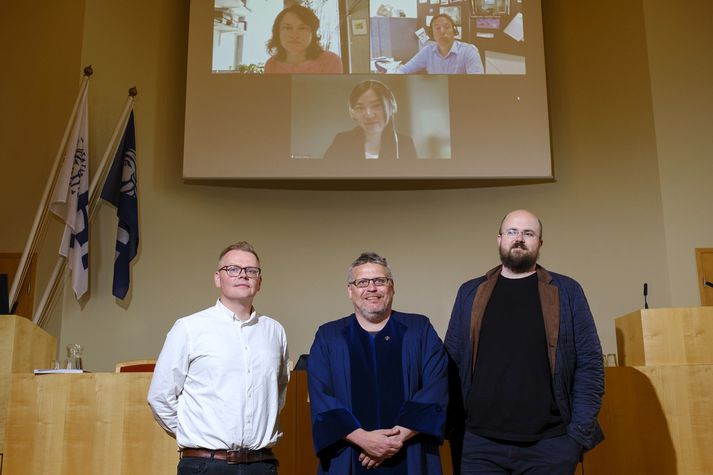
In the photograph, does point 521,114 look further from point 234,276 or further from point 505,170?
point 234,276

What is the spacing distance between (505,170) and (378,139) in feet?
3.59

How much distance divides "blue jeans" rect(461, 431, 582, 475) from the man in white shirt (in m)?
0.79

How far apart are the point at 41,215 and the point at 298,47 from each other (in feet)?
8.44

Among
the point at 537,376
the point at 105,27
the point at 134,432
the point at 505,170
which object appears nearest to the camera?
the point at 537,376

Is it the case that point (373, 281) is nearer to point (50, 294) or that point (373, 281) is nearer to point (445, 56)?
point (445, 56)

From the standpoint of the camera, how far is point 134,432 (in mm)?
3873

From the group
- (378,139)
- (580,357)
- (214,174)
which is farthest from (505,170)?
(580,357)

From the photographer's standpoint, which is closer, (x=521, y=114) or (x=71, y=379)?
(x=71, y=379)

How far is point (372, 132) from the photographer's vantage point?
6.82 metres

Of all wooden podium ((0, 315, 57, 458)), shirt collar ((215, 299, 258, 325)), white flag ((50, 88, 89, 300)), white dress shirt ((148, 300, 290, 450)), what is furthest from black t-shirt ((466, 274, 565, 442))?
white flag ((50, 88, 89, 300))

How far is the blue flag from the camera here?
6.77 metres

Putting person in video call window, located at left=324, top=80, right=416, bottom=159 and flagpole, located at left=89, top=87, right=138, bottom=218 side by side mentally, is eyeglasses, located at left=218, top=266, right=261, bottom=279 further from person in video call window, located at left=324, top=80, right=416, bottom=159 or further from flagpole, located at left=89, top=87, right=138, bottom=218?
flagpole, located at left=89, top=87, right=138, bottom=218

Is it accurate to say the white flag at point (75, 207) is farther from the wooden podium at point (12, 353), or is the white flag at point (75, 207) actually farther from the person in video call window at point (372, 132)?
the wooden podium at point (12, 353)

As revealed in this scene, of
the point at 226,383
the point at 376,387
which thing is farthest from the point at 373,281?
the point at 226,383
